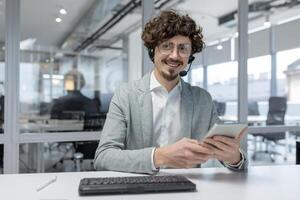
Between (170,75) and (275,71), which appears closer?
(170,75)

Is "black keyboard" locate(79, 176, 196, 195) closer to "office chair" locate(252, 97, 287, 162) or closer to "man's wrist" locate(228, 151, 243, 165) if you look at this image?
"man's wrist" locate(228, 151, 243, 165)

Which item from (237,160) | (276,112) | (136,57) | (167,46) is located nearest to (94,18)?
(136,57)

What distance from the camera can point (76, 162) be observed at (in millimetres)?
3887

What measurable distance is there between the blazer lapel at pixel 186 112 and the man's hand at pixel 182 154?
272 mm

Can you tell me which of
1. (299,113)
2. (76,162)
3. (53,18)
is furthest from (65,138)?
(299,113)

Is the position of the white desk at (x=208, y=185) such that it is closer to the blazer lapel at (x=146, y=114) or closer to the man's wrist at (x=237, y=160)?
the man's wrist at (x=237, y=160)

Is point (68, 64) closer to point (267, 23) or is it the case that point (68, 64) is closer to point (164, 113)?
point (267, 23)

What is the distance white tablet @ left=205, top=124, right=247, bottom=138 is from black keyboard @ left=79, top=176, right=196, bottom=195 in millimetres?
190

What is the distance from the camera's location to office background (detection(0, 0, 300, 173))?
2781mm

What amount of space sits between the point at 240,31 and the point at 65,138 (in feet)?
6.22

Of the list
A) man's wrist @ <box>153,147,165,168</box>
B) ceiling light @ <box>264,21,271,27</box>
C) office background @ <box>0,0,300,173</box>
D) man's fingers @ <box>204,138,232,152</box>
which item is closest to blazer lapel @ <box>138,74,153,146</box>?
man's wrist @ <box>153,147,165,168</box>

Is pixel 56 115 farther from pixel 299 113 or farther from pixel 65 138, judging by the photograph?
pixel 299 113

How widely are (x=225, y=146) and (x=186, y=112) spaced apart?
0.34 metres

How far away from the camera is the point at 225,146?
1218 mm
